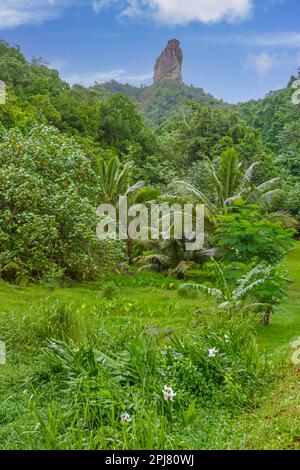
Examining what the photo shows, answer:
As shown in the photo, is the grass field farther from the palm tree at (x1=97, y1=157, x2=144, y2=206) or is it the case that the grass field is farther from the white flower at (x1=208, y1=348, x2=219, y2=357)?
the palm tree at (x1=97, y1=157, x2=144, y2=206)

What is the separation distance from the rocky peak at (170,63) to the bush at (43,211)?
68.9 metres

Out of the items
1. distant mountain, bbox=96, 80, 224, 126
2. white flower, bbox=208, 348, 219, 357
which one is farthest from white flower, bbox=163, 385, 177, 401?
distant mountain, bbox=96, 80, 224, 126

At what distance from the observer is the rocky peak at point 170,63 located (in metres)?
80.0

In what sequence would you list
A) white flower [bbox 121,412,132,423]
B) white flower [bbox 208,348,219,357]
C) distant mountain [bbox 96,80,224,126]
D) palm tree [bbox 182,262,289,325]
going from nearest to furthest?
1. white flower [bbox 121,412,132,423]
2. white flower [bbox 208,348,219,357]
3. palm tree [bbox 182,262,289,325]
4. distant mountain [bbox 96,80,224,126]

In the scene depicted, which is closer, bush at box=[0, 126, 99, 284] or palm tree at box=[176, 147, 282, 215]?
bush at box=[0, 126, 99, 284]

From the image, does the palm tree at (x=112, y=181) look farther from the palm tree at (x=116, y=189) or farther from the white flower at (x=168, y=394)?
the white flower at (x=168, y=394)

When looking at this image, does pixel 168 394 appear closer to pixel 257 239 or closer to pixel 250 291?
pixel 250 291

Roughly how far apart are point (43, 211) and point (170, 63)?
74.3 meters

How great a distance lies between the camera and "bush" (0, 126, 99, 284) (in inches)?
482

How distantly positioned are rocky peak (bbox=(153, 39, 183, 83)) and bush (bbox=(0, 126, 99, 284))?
68895 mm

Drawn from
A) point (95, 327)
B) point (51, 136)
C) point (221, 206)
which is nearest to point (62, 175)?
point (51, 136)

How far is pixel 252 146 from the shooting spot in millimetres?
25844

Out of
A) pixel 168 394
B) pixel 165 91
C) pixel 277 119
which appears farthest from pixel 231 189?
pixel 165 91
